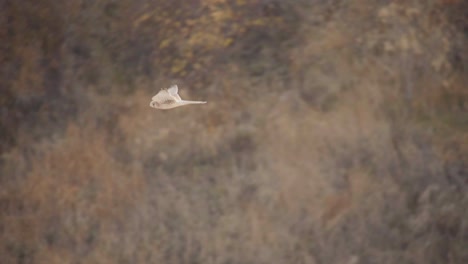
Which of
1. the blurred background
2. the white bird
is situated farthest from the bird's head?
the blurred background

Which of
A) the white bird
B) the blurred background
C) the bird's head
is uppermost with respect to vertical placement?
the white bird

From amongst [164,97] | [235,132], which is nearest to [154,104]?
[164,97]

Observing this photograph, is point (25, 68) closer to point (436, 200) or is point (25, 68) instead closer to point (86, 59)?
point (86, 59)

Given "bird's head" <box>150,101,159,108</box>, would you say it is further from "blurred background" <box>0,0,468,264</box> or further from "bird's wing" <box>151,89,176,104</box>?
"blurred background" <box>0,0,468,264</box>

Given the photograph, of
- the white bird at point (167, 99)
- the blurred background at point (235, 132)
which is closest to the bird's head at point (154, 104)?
the white bird at point (167, 99)

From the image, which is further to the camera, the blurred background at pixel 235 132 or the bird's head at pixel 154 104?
the blurred background at pixel 235 132

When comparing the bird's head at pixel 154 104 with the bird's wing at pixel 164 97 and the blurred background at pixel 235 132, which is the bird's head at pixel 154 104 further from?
the blurred background at pixel 235 132

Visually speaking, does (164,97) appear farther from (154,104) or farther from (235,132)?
(235,132)

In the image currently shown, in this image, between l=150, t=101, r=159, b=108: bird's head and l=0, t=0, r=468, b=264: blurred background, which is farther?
l=0, t=0, r=468, b=264: blurred background

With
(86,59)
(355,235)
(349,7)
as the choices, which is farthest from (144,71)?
(355,235)
